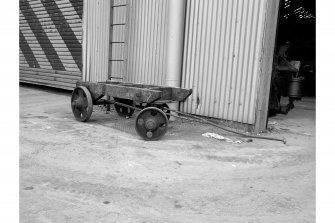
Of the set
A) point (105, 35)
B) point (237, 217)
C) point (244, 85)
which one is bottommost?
point (237, 217)

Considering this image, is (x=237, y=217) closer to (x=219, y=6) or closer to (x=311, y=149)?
(x=311, y=149)

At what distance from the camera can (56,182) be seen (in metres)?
3.43

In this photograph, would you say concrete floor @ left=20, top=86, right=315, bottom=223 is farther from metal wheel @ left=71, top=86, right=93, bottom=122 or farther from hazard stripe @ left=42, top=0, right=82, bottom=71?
hazard stripe @ left=42, top=0, right=82, bottom=71

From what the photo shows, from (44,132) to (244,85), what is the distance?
3.80m

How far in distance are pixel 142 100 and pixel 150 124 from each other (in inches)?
18.1

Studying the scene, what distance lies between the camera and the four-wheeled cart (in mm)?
5164

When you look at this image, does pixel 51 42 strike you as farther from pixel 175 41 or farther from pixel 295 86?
pixel 295 86

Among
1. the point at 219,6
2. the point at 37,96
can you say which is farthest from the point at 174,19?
the point at 37,96

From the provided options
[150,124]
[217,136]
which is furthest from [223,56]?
[150,124]

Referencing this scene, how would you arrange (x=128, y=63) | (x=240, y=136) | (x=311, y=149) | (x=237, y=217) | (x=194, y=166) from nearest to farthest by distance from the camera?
(x=237, y=217) < (x=194, y=166) < (x=311, y=149) < (x=240, y=136) < (x=128, y=63)

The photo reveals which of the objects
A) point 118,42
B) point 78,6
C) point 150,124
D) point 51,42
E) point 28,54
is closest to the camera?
point 150,124

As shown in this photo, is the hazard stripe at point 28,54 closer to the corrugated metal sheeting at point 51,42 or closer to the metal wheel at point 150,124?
the corrugated metal sheeting at point 51,42

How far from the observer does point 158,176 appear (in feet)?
12.2

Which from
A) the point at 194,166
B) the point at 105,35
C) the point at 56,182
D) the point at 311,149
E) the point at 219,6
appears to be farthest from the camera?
the point at 105,35
